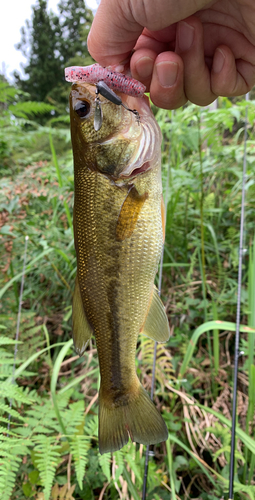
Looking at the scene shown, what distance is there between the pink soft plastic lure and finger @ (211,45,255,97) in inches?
26.1

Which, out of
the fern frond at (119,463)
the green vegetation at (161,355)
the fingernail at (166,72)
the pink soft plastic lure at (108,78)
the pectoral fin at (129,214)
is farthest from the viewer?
the green vegetation at (161,355)

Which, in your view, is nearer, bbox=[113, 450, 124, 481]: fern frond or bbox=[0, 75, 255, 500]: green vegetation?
bbox=[113, 450, 124, 481]: fern frond

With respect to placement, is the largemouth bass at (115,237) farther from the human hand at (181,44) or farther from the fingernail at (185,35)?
the fingernail at (185,35)

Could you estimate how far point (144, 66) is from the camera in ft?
4.40

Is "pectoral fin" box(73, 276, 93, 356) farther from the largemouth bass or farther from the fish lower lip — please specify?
the fish lower lip

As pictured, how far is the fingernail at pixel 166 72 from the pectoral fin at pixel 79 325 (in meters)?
0.91

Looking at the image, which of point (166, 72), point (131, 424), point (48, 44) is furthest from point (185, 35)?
point (48, 44)

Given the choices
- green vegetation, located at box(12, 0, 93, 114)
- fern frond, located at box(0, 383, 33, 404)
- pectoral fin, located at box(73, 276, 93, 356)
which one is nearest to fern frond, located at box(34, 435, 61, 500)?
fern frond, located at box(0, 383, 33, 404)

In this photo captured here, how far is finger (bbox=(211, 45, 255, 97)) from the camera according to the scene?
1402 mm

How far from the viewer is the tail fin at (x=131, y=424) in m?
1.03

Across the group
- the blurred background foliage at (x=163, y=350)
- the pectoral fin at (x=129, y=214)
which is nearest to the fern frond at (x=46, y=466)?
the blurred background foliage at (x=163, y=350)

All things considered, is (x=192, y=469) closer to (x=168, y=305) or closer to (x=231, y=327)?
(x=231, y=327)

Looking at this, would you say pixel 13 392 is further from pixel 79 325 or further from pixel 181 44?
pixel 181 44

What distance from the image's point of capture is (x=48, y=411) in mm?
1652
